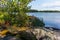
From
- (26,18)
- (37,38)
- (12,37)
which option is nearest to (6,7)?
(26,18)

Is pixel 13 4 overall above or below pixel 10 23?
above

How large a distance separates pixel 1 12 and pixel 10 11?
0.81m

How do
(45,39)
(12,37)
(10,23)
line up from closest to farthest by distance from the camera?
(12,37), (45,39), (10,23)

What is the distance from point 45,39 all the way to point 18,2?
22.6ft

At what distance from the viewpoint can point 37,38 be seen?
54.3 feet

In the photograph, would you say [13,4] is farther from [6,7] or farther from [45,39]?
[45,39]

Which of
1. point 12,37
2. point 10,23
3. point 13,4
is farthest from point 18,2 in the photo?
point 12,37

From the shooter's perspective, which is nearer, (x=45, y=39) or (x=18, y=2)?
(x=45, y=39)

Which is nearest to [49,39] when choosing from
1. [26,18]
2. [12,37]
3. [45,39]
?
[45,39]

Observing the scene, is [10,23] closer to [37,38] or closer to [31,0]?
[31,0]

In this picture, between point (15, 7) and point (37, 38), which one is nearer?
point (37, 38)

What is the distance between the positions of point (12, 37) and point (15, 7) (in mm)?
8345

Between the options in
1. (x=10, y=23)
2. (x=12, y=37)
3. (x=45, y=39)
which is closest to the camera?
(x=12, y=37)

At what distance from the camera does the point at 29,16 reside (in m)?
23.0
